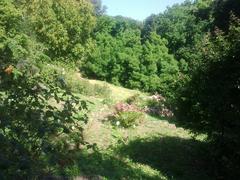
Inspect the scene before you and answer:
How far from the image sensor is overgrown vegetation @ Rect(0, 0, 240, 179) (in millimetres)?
3949

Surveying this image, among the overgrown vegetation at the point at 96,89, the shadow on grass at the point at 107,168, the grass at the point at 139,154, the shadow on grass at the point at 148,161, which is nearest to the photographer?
the overgrown vegetation at the point at 96,89

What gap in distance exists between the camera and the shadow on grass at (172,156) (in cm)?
1215

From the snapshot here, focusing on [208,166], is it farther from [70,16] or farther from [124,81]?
[124,81]

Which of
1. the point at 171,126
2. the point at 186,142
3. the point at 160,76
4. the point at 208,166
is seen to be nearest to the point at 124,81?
the point at 160,76

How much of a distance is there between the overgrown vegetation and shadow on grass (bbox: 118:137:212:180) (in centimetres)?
7

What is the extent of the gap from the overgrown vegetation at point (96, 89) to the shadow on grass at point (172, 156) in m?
0.07

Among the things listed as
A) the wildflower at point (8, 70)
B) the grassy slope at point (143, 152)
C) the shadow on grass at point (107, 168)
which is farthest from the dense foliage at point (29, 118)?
the grassy slope at point (143, 152)

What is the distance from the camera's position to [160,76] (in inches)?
1335

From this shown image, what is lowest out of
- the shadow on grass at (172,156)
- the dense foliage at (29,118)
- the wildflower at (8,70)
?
the shadow on grass at (172,156)

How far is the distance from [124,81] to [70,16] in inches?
497

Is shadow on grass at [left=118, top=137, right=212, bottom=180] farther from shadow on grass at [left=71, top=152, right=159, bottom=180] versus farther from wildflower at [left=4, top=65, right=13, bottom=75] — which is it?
wildflower at [left=4, top=65, right=13, bottom=75]

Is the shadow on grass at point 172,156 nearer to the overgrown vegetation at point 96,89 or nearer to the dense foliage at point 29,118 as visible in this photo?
the overgrown vegetation at point 96,89

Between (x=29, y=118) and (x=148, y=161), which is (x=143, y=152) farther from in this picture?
(x=29, y=118)

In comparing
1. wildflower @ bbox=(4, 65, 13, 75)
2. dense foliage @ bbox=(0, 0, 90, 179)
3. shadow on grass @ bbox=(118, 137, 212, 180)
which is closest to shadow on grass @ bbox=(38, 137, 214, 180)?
shadow on grass @ bbox=(118, 137, 212, 180)
